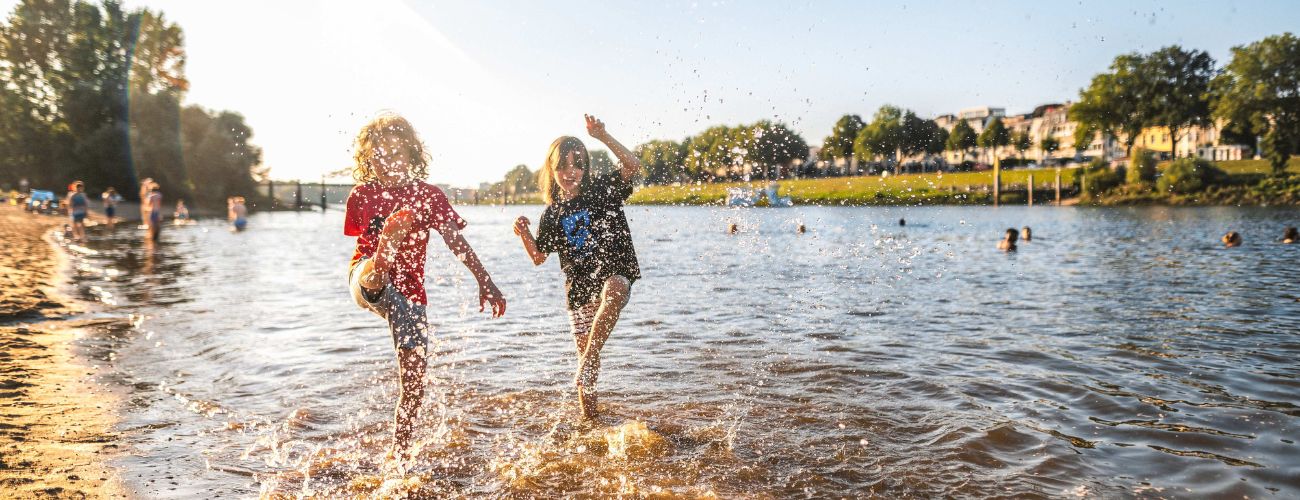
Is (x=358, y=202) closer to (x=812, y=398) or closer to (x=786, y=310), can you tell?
(x=812, y=398)

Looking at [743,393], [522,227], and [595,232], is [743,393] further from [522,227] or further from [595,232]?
[522,227]

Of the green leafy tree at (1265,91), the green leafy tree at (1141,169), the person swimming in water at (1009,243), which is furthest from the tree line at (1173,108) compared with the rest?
the person swimming in water at (1009,243)

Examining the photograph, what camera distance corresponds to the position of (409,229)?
14.7 ft

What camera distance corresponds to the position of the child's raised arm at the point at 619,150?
5.52 metres

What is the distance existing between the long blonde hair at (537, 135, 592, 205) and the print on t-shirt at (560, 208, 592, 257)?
238 mm

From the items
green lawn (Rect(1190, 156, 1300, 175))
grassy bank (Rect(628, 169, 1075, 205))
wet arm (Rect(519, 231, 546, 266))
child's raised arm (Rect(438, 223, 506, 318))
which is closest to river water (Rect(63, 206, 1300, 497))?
child's raised arm (Rect(438, 223, 506, 318))

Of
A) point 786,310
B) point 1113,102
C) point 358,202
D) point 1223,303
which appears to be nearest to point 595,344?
point 358,202

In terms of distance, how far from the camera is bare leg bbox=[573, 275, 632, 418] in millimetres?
5727

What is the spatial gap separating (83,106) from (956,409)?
8261 centimetres

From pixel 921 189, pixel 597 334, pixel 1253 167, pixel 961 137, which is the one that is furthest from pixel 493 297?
pixel 961 137

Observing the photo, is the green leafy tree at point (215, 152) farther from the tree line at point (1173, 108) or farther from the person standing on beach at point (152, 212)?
the tree line at point (1173, 108)

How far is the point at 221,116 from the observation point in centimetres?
7625

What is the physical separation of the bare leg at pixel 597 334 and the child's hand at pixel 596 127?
3.47 ft

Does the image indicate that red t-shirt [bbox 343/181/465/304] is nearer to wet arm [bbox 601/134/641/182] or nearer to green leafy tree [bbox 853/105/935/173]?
wet arm [bbox 601/134/641/182]
